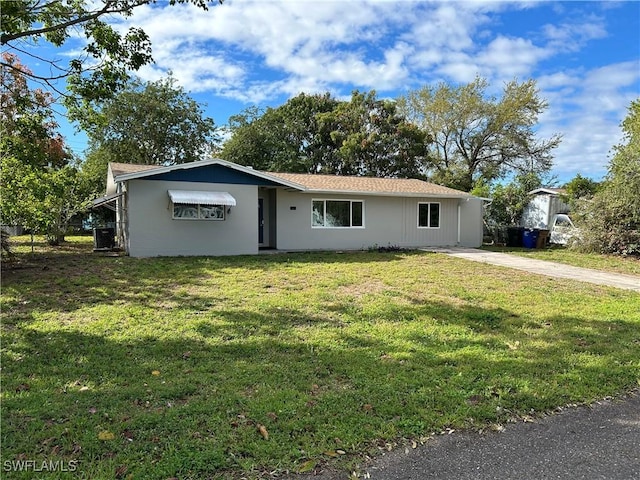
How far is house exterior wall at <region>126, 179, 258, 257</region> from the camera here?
13.0 meters

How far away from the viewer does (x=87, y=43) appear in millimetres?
8234

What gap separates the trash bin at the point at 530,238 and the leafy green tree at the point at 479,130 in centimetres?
1368

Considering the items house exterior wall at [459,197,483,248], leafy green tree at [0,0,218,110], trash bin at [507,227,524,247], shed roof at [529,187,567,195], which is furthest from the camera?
shed roof at [529,187,567,195]

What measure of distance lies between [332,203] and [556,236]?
12486mm

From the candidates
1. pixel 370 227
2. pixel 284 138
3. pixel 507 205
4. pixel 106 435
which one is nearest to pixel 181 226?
pixel 370 227

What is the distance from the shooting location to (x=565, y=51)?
15.6 meters

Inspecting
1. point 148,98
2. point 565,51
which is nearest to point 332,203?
point 565,51

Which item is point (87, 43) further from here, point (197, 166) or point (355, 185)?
point (355, 185)

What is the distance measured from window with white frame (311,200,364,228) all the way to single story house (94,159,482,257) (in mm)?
41

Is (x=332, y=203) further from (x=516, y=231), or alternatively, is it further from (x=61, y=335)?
(x=61, y=335)

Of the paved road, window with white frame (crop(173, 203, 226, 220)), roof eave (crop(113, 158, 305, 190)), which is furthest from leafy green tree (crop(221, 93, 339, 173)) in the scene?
the paved road

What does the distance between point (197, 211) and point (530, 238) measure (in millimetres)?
15337

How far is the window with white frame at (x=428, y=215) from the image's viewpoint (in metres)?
18.3

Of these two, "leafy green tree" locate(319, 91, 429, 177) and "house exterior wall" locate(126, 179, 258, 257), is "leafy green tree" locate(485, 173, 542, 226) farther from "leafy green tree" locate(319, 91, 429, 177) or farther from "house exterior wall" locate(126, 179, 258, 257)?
"house exterior wall" locate(126, 179, 258, 257)
